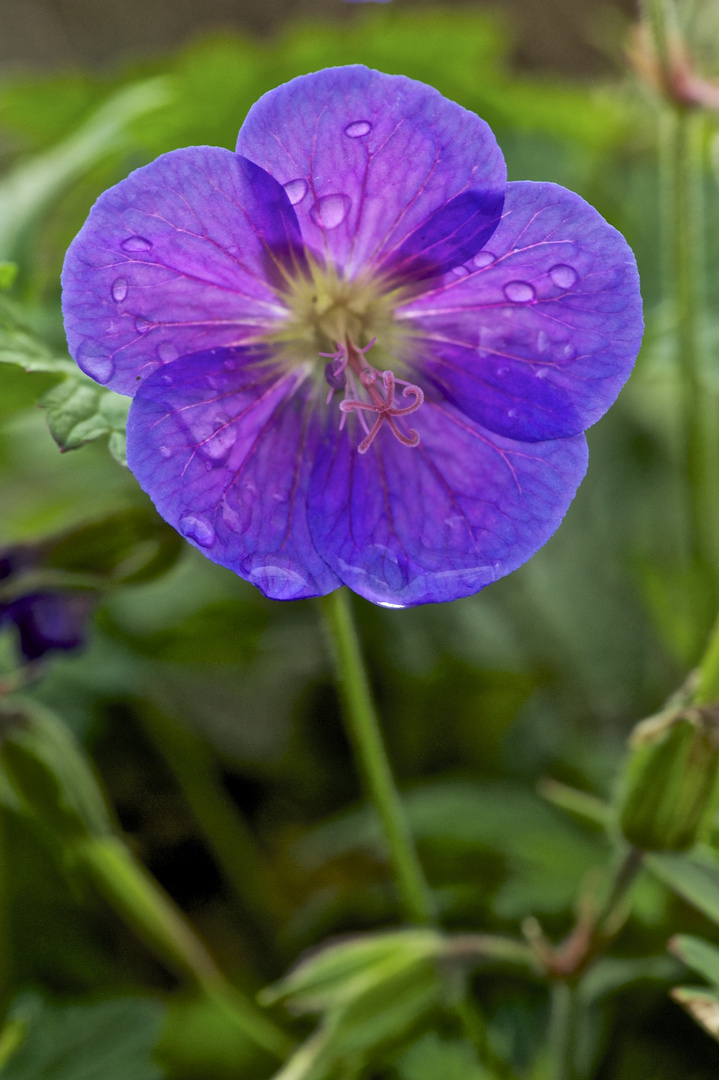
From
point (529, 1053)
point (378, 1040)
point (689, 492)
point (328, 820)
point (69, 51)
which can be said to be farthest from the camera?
point (69, 51)

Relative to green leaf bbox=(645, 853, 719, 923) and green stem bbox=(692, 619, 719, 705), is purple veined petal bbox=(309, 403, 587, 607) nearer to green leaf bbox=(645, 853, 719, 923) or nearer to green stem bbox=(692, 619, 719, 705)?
green stem bbox=(692, 619, 719, 705)

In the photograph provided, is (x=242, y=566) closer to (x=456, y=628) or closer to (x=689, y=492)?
(x=689, y=492)

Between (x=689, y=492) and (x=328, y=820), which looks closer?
(x=689, y=492)

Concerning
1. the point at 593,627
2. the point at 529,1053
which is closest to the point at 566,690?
the point at 593,627

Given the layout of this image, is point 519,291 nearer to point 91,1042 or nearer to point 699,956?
point 699,956

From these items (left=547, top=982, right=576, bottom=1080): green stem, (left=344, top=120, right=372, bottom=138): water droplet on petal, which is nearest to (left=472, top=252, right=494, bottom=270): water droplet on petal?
(left=344, top=120, right=372, bottom=138): water droplet on petal

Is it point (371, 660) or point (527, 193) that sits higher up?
point (527, 193)

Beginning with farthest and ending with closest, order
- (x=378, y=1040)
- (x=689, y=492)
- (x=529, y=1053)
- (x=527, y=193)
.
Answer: (x=689, y=492) < (x=529, y=1053) < (x=378, y=1040) < (x=527, y=193)

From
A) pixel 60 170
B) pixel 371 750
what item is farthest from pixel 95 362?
pixel 60 170
